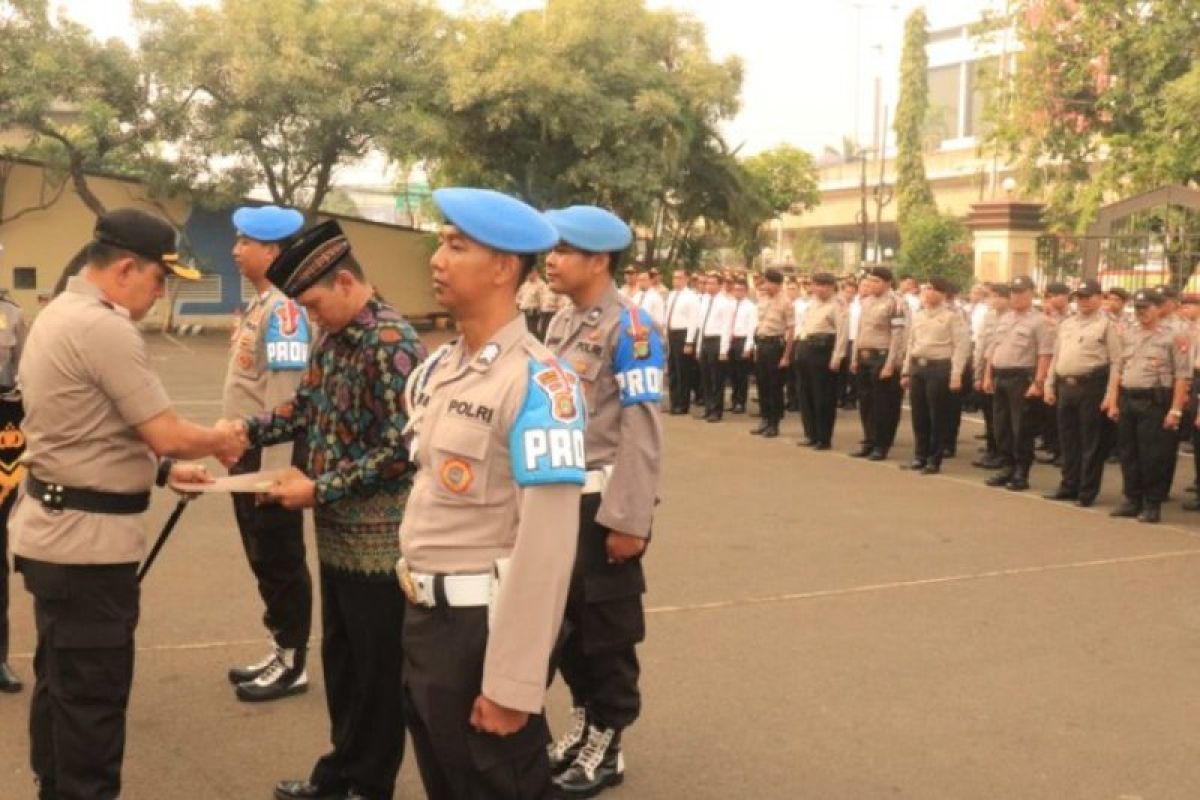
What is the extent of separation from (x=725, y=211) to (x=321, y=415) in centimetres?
2685

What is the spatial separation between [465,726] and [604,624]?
1574 mm

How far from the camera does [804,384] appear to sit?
14102mm

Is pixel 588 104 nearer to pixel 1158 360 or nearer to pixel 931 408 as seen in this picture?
pixel 931 408

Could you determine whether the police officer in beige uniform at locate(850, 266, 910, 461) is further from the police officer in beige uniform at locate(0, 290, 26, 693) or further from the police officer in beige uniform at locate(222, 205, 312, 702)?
the police officer in beige uniform at locate(0, 290, 26, 693)

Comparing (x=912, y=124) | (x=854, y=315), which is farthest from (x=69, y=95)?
(x=912, y=124)

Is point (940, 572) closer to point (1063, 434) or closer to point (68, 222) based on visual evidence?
A: point (1063, 434)

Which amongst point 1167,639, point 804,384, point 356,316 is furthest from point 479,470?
point 804,384

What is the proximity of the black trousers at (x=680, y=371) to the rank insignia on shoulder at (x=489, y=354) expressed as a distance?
1397 cm

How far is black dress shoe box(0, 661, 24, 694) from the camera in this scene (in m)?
5.40

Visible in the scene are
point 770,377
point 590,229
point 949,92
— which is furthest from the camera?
point 949,92

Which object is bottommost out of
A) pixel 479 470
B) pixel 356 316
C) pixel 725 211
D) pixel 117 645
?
pixel 117 645

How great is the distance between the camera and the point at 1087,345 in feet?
35.1

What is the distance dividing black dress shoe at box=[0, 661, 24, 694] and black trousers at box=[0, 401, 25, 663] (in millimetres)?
36

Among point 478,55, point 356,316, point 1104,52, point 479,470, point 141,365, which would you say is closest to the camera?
point 479,470
